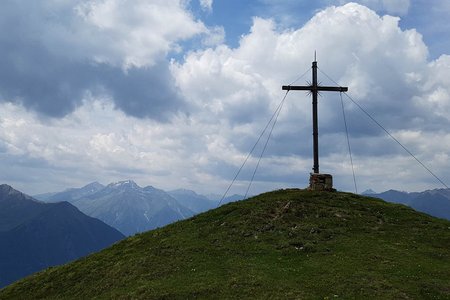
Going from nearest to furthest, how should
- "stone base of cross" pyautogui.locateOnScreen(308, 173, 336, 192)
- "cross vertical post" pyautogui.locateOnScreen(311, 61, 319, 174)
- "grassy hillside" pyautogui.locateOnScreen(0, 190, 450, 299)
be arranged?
"grassy hillside" pyautogui.locateOnScreen(0, 190, 450, 299) → "stone base of cross" pyautogui.locateOnScreen(308, 173, 336, 192) → "cross vertical post" pyautogui.locateOnScreen(311, 61, 319, 174)

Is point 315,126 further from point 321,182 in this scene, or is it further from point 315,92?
point 321,182

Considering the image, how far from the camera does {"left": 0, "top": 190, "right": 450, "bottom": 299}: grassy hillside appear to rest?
92.0 ft

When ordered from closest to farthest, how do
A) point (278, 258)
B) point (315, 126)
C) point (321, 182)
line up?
point (278, 258) < point (321, 182) < point (315, 126)

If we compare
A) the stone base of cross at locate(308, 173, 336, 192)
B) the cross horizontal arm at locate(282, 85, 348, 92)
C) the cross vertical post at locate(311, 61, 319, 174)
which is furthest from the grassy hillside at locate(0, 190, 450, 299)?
the cross horizontal arm at locate(282, 85, 348, 92)

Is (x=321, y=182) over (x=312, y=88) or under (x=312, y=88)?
under

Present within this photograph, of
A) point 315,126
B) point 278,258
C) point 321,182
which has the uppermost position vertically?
point 315,126

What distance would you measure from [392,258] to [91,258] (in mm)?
27591

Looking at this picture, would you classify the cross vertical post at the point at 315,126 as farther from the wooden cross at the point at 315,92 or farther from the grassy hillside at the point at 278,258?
the grassy hillside at the point at 278,258

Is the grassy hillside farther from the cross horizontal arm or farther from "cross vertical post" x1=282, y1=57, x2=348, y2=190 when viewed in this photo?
the cross horizontal arm

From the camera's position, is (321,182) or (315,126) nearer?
(321,182)

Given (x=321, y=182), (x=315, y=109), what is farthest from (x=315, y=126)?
(x=321, y=182)

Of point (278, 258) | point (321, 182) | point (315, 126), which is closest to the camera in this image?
point (278, 258)

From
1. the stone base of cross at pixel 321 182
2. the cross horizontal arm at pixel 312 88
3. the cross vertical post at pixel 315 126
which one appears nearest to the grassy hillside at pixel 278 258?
the stone base of cross at pixel 321 182

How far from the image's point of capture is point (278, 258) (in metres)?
33.4
